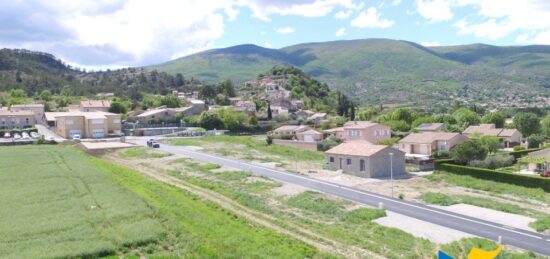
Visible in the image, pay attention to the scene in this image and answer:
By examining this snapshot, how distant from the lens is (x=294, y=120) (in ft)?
376

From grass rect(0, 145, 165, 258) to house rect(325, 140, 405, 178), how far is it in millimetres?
22415

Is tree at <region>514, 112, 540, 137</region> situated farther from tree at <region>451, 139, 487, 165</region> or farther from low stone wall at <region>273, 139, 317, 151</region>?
tree at <region>451, 139, 487, 165</region>

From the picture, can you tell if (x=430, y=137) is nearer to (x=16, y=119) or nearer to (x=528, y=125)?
(x=528, y=125)

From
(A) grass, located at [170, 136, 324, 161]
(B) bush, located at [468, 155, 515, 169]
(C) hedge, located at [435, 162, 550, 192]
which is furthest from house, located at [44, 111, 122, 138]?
(B) bush, located at [468, 155, 515, 169]

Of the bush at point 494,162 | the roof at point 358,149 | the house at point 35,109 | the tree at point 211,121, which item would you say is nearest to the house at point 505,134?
the bush at point 494,162

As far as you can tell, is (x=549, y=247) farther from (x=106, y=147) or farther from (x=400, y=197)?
(x=106, y=147)

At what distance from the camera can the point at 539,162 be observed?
4512 cm

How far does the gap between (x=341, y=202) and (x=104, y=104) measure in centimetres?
9951

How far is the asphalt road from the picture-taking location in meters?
25.3

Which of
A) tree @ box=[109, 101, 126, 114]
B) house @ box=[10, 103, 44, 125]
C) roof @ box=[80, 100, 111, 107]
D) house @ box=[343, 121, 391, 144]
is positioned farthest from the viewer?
roof @ box=[80, 100, 111, 107]

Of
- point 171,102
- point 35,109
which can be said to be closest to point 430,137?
point 171,102

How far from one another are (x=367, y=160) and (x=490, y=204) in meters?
14.3

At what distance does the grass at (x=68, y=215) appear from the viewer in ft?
72.5

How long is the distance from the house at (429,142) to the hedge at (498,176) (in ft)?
44.6
